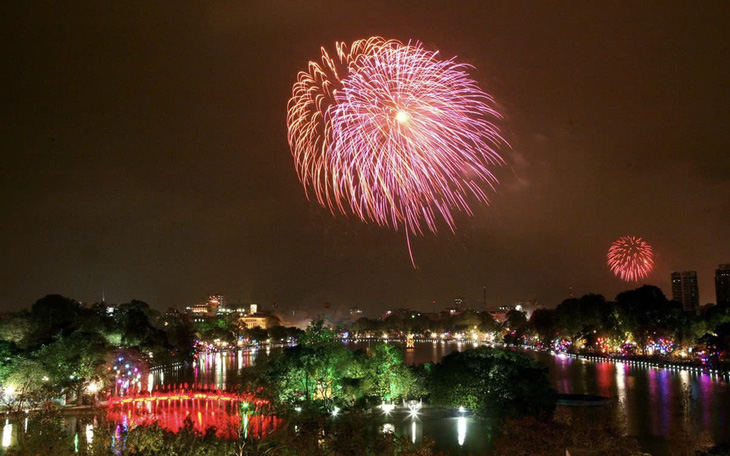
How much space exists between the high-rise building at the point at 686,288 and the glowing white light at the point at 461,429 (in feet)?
453

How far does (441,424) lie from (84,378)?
17.7m

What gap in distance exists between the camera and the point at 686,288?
150500 millimetres

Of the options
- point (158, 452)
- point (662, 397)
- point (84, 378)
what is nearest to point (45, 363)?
point (84, 378)

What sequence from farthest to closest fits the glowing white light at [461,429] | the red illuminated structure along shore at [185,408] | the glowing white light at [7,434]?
the red illuminated structure along shore at [185,408] < the glowing white light at [461,429] < the glowing white light at [7,434]

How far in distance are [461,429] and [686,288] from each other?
145 m

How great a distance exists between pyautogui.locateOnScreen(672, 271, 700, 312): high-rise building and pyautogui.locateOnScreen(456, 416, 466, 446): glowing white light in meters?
138

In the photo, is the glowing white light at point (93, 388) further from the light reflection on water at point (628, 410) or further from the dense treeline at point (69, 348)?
the light reflection on water at point (628, 410)

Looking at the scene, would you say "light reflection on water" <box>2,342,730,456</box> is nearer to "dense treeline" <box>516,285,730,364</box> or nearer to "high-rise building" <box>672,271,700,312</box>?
"dense treeline" <box>516,285,730,364</box>

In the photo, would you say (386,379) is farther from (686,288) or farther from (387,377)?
(686,288)

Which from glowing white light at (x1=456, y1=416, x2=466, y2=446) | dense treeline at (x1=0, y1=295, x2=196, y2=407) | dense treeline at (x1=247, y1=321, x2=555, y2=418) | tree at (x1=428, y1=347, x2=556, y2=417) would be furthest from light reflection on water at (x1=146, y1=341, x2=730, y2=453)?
dense treeline at (x1=0, y1=295, x2=196, y2=407)

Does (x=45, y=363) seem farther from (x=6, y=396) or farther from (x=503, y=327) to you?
(x=503, y=327)

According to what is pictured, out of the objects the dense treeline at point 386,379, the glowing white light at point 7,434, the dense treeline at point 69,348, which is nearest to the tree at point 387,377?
the dense treeline at point 386,379

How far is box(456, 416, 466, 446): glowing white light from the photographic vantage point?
22.1 m

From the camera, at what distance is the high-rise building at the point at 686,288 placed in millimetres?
147500
